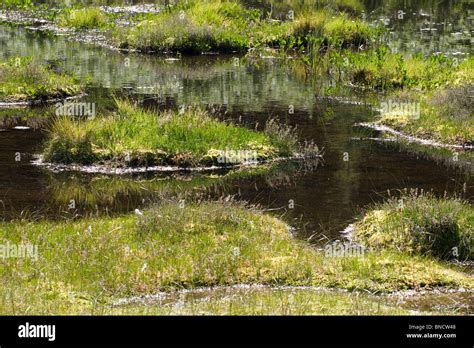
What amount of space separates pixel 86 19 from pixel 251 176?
1218 inches

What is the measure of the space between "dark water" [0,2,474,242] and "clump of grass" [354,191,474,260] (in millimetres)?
1094

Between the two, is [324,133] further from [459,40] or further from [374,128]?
[459,40]

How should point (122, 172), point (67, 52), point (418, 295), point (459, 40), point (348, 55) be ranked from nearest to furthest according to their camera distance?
point (418, 295) → point (122, 172) → point (348, 55) → point (67, 52) → point (459, 40)

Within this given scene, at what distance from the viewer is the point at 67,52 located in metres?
40.9

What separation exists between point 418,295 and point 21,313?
6402 mm

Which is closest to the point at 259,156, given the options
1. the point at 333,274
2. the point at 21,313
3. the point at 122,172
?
the point at 122,172

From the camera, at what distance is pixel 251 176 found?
21.8 metres

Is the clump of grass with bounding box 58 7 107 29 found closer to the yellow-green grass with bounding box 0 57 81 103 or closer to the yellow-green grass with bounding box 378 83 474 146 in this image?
the yellow-green grass with bounding box 0 57 81 103

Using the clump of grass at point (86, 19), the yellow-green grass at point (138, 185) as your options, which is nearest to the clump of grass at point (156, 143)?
the yellow-green grass at point (138, 185)

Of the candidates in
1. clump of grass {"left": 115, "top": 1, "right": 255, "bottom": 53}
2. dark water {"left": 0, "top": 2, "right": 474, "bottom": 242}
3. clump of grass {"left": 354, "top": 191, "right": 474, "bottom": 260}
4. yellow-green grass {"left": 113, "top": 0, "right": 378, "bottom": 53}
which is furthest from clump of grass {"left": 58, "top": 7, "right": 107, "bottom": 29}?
clump of grass {"left": 354, "top": 191, "right": 474, "bottom": 260}

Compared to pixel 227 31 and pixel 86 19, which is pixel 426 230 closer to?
pixel 227 31

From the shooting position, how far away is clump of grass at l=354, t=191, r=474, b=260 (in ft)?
52.9
